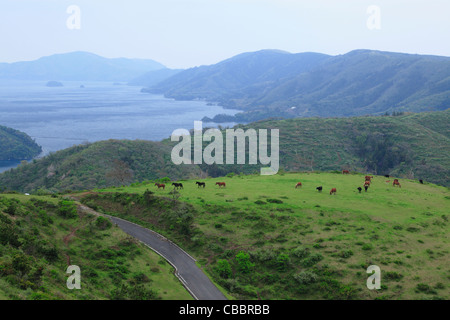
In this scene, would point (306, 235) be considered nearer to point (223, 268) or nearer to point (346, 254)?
point (346, 254)

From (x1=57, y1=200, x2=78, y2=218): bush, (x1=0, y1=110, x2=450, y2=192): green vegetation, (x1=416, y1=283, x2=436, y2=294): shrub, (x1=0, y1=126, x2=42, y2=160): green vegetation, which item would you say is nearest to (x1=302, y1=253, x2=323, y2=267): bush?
(x1=416, y1=283, x2=436, y2=294): shrub

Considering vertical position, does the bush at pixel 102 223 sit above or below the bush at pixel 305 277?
above

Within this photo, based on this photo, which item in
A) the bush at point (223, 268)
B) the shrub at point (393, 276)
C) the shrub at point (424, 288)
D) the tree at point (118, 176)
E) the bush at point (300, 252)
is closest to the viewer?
the shrub at point (424, 288)

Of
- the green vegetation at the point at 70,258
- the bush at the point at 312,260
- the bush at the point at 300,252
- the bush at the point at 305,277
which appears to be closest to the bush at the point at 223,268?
the green vegetation at the point at 70,258

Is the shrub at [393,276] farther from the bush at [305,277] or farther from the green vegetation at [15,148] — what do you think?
the green vegetation at [15,148]

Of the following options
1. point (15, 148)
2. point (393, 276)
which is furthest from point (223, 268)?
point (15, 148)
